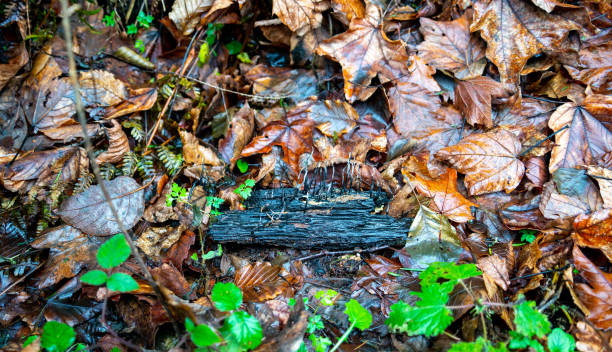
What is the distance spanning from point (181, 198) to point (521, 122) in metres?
2.73

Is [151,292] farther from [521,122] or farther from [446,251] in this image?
[521,122]

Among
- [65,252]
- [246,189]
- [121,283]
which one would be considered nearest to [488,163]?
[246,189]

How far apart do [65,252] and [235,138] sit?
4.79ft

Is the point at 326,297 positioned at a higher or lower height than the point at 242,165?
lower

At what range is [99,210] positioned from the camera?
2490 mm

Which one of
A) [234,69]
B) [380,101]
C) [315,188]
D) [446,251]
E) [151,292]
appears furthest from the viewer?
[234,69]

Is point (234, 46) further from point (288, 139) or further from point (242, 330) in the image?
point (242, 330)

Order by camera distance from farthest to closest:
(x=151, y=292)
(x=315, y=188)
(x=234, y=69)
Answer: (x=234, y=69) < (x=315, y=188) < (x=151, y=292)

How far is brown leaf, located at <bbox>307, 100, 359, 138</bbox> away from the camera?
9.62ft

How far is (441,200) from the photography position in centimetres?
248

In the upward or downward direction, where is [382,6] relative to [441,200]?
upward

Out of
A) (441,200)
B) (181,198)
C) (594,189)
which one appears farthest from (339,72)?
(594,189)

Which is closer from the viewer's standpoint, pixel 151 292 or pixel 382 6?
pixel 151 292

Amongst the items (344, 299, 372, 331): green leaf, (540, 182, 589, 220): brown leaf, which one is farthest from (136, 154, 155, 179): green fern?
(540, 182, 589, 220): brown leaf
